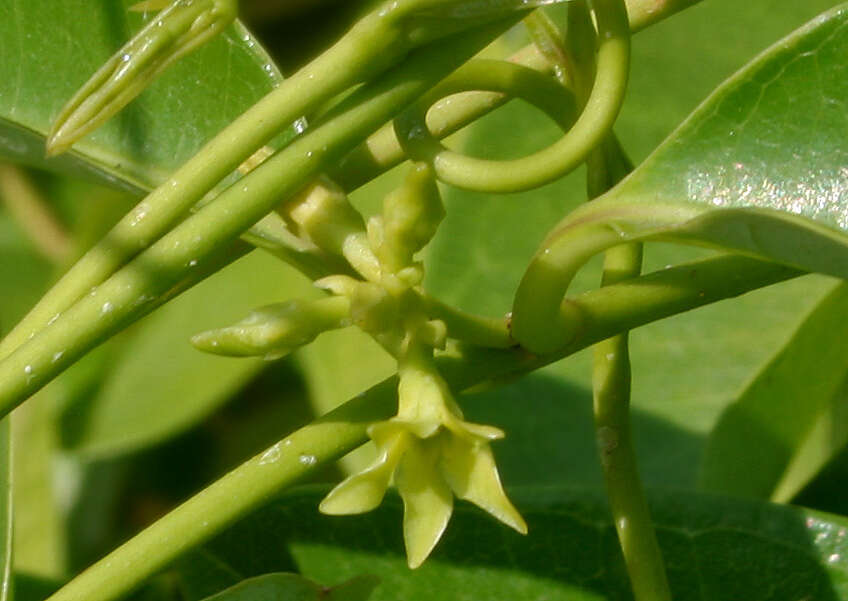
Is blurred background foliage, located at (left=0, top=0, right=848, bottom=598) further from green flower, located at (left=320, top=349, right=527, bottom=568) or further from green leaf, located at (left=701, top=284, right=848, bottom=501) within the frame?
green flower, located at (left=320, top=349, right=527, bottom=568)

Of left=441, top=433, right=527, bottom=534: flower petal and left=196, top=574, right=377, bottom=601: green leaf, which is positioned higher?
left=441, top=433, right=527, bottom=534: flower petal

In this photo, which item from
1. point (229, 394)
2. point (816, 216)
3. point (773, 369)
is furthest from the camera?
point (229, 394)

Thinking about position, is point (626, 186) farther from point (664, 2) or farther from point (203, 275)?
point (203, 275)

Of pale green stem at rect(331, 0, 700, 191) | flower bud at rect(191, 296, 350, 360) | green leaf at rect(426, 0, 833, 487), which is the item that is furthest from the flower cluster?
green leaf at rect(426, 0, 833, 487)

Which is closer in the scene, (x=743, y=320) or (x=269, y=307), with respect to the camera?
(x=269, y=307)

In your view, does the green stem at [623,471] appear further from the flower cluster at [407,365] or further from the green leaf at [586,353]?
the green leaf at [586,353]

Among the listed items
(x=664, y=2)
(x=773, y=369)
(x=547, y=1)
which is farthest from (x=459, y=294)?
(x=547, y=1)
